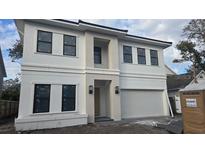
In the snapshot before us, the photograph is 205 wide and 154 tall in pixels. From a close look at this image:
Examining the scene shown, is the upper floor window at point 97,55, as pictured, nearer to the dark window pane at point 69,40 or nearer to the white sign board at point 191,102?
the dark window pane at point 69,40

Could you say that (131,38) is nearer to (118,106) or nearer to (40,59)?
(118,106)

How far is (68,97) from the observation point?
910 cm

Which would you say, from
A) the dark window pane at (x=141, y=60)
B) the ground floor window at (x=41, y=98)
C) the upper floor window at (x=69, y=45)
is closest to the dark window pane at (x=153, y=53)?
the dark window pane at (x=141, y=60)

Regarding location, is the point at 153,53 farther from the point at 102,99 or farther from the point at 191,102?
the point at 191,102

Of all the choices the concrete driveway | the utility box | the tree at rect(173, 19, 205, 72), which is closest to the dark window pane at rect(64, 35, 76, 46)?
the concrete driveway

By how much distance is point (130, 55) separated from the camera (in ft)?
38.0

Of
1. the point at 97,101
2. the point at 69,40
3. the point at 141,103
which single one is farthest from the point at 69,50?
the point at 141,103

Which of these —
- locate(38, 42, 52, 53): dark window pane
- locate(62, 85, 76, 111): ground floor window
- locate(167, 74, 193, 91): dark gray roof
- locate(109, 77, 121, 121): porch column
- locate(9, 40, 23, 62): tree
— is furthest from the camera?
locate(9, 40, 23, 62): tree

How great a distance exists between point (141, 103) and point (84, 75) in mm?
5004

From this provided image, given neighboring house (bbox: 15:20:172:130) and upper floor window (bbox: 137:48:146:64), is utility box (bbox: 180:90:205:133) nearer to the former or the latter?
neighboring house (bbox: 15:20:172:130)

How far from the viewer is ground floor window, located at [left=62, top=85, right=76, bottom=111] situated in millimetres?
8953

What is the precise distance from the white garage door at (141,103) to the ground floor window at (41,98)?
508cm
